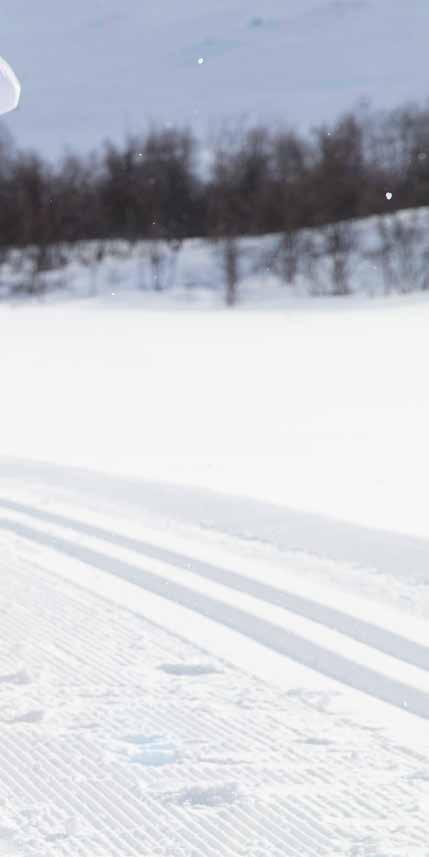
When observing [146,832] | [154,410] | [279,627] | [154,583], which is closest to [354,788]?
[146,832]

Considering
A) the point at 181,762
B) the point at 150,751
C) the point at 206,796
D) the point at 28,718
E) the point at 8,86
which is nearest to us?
the point at 206,796

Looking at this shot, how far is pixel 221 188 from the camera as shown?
4866 cm

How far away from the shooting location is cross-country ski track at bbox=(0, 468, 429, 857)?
10.9 ft

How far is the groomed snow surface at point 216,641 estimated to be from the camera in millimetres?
3414

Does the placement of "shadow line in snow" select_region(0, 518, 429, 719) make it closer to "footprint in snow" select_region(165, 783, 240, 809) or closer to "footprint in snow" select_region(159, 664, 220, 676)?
"footprint in snow" select_region(159, 664, 220, 676)

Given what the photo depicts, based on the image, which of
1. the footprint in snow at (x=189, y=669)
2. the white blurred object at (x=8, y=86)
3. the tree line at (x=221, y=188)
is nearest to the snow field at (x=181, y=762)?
the footprint in snow at (x=189, y=669)

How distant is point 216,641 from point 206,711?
0.81 m

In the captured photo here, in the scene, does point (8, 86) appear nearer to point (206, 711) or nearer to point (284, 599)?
point (284, 599)

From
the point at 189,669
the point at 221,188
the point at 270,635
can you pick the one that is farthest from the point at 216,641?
the point at 221,188

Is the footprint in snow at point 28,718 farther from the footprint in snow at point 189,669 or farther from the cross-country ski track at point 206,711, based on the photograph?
the footprint in snow at point 189,669

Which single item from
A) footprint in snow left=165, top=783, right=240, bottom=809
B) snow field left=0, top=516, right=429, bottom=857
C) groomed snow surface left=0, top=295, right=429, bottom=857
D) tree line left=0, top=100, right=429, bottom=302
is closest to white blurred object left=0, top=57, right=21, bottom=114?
groomed snow surface left=0, top=295, right=429, bottom=857

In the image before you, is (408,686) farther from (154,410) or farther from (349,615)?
(154,410)

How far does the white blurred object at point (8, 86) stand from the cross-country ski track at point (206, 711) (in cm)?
223

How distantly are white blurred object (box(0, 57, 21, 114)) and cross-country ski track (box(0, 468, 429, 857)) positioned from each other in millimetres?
2230
